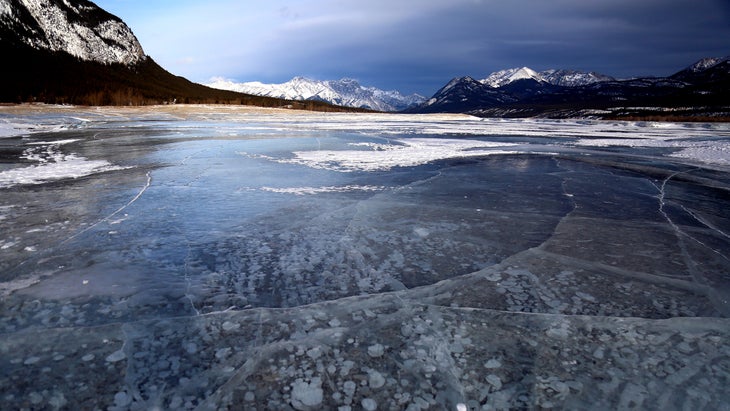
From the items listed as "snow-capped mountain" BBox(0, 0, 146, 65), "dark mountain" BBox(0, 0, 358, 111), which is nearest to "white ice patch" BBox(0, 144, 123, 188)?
"dark mountain" BBox(0, 0, 358, 111)

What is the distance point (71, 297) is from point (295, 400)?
73.0 inches

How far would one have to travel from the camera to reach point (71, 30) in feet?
320

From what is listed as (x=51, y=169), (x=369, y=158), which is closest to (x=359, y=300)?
(x=369, y=158)

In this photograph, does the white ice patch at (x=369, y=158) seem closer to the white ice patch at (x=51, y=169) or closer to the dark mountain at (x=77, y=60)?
the white ice patch at (x=51, y=169)

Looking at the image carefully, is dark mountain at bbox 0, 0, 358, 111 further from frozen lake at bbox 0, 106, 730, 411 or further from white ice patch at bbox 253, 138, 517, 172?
frozen lake at bbox 0, 106, 730, 411

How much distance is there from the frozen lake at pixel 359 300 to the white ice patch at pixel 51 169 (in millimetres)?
827

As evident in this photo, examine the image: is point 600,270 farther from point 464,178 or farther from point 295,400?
point 464,178

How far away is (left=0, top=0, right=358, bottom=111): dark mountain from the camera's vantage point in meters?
73.7

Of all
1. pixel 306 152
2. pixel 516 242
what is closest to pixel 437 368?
pixel 516 242

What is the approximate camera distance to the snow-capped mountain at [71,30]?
287 feet

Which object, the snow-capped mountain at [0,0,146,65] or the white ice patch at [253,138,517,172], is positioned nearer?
the white ice patch at [253,138,517,172]

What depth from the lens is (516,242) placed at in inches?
149

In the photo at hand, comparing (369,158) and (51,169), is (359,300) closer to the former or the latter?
(369,158)

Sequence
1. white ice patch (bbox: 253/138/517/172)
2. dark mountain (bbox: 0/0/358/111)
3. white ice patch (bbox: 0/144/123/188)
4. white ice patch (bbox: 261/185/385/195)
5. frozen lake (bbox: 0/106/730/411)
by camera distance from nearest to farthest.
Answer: frozen lake (bbox: 0/106/730/411) < white ice patch (bbox: 261/185/385/195) < white ice patch (bbox: 0/144/123/188) < white ice patch (bbox: 253/138/517/172) < dark mountain (bbox: 0/0/358/111)
